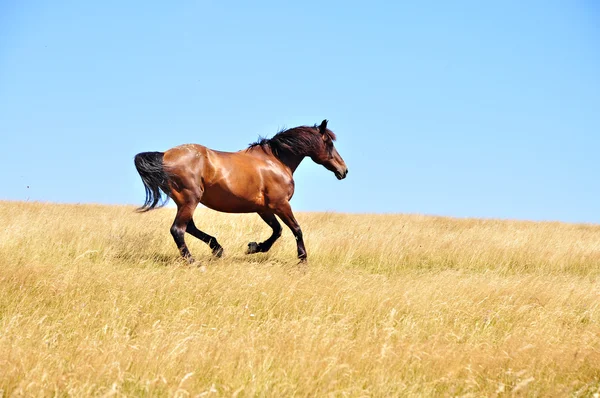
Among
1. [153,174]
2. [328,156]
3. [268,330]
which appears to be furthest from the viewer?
[328,156]

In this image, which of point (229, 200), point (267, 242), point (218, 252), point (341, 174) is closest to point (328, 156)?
point (341, 174)

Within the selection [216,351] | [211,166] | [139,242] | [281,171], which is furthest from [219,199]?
[216,351]

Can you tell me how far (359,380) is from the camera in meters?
4.01

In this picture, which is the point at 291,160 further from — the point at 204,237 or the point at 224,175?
the point at 204,237

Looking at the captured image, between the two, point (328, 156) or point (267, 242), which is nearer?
point (267, 242)

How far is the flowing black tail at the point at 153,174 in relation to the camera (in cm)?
911

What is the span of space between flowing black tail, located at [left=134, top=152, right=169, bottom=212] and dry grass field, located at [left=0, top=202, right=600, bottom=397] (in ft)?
3.49

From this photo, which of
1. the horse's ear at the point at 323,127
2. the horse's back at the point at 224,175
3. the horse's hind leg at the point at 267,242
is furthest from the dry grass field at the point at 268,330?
the horse's ear at the point at 323,127

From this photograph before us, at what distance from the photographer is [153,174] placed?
9117 mm

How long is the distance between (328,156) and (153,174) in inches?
130

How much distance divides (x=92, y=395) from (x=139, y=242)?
289 inches

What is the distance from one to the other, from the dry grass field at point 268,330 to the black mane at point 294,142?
203 cm

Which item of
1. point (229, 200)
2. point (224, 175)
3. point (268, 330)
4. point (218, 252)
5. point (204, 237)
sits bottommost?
point (218, 252)

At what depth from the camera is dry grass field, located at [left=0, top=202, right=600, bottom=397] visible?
396 centimetres
